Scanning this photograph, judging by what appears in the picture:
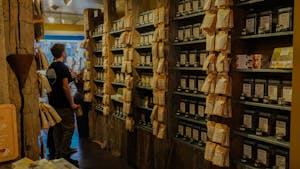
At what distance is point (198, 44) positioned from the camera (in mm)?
3637

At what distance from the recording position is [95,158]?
509 centimetres

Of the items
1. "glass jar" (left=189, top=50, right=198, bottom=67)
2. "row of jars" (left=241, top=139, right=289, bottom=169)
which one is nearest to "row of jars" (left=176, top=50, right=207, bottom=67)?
"glass jar" (left=189, top=50, right=198, bottom=67)

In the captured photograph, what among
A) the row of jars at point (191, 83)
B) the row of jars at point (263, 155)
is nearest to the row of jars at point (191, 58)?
the row of jars at point (191, 83)

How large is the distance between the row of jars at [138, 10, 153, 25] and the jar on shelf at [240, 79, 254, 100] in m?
1.85

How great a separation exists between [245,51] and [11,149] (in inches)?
86.8

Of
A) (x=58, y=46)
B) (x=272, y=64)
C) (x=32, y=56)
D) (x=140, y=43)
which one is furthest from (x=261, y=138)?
(x=58, y=46)

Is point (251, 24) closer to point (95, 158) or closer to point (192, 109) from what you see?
point (192, 109)

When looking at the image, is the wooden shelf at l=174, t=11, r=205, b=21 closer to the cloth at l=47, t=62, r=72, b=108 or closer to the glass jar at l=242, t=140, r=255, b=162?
the glass jar at l=242, t=140, r=255, b=162

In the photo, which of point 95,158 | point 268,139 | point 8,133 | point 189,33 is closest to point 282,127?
point 268,139

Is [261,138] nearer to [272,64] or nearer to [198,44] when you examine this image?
[272,64]

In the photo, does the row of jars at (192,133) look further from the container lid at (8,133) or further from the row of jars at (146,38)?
the container lid at (8,133)

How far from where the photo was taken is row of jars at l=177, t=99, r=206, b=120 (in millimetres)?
3430

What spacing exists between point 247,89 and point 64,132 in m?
A: 2.98

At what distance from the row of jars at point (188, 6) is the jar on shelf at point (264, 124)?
4.46 ft
